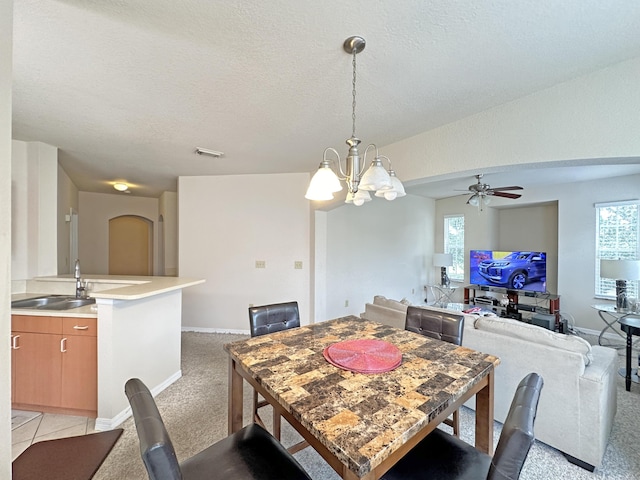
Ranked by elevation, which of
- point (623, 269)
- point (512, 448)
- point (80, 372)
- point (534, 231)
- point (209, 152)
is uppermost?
point (209, 152)

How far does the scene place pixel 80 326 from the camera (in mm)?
2186

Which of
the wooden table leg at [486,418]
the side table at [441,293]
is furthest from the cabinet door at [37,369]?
the side table at [441,293]

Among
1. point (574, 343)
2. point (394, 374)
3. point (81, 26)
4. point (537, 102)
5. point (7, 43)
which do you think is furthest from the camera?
point (537, 102)

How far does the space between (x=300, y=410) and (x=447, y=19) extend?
1890mm

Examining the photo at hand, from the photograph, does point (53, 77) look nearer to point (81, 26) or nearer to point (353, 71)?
point (81, 26)

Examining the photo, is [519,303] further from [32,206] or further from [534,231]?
[32,206]

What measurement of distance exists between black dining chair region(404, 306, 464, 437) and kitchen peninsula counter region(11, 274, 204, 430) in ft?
6.86

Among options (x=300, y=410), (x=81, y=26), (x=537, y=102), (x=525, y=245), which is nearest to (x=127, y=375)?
(x=300, y=410)

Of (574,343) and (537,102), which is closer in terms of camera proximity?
(574,343)

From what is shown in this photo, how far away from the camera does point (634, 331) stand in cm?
260

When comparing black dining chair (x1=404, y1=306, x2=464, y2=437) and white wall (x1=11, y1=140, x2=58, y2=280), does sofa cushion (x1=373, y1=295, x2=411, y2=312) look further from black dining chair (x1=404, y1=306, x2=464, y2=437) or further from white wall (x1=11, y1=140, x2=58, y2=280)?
white wall (x1=11, y1=140, x2=58, y2=280)

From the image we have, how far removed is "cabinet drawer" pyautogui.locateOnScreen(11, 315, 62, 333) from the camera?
2197mm

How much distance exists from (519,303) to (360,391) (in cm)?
565

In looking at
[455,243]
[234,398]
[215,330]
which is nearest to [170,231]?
[215,330]
